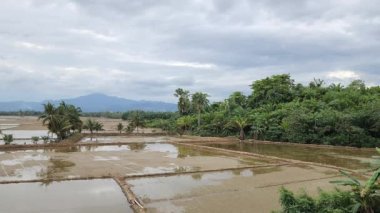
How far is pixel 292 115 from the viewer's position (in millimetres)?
34625

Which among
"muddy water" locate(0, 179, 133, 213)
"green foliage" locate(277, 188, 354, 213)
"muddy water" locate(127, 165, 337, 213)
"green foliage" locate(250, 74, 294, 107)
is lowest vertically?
"muddy water" locate(0, 179, 133, 213)

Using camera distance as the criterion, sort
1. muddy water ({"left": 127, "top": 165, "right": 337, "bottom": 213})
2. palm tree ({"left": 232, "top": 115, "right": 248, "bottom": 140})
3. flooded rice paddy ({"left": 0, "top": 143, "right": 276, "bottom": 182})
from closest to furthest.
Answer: muddy water ({"left": 127, "top": 165, "right": 337, "bottom": 213})
flooded rice paddy ({"left": 0, "top": 143, "right": 276, "bottom": 182})
palm tree ({"left": 232, "top": 115, "right": 248, "bottom": 140})

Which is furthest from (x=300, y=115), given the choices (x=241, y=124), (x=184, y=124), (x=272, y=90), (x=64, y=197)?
(x=64, y=197)

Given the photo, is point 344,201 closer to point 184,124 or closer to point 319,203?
point 319,203

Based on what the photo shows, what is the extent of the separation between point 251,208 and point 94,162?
1179 centimetres

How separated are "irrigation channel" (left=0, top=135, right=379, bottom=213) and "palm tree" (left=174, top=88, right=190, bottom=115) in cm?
A: 2932

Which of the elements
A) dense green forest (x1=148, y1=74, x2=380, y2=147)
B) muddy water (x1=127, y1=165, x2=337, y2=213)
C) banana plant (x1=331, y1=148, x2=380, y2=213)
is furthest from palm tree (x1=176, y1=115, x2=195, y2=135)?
banana plant (x1=331, y1=148, x2=380, y2=213)

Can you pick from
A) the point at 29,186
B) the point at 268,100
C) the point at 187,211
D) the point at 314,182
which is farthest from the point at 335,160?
the point at 268,100

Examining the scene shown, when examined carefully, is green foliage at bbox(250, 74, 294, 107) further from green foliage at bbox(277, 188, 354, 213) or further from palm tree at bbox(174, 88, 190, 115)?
green foliage at bbox(277, 188, 354, 213)

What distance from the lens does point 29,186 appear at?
14203 mm

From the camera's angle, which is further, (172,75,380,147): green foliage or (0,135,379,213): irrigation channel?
(172,75,380,147): green foliage

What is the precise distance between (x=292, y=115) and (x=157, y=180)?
2184cm

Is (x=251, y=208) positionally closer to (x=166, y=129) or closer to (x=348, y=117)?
(x=348, y=117)

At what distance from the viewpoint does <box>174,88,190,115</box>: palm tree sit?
53.5m
